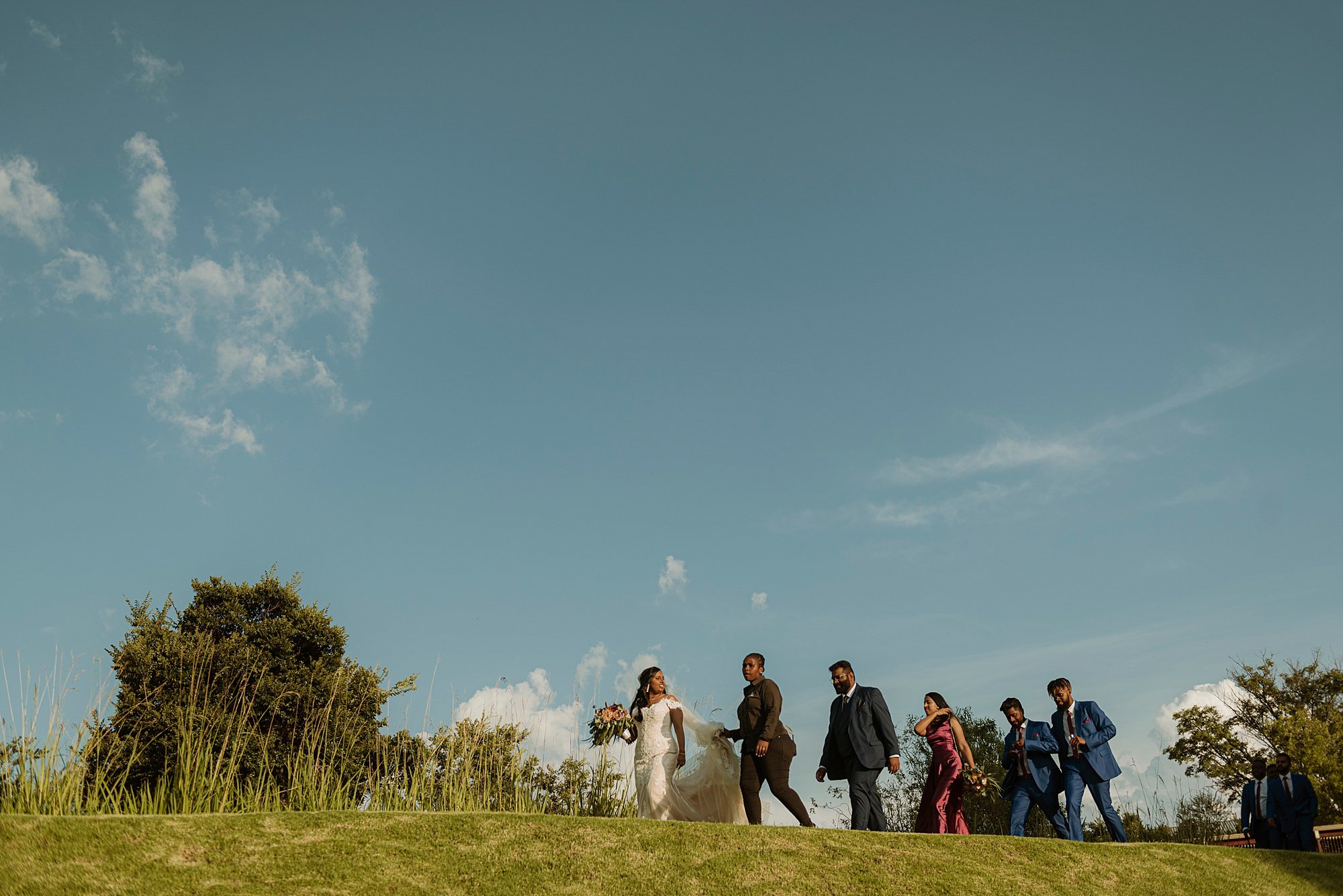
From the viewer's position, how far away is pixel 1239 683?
32.2m

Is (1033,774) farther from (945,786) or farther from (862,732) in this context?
(862,732)

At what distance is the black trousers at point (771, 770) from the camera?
9773 mm

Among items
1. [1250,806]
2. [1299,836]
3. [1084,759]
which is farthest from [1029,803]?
[1299,836]

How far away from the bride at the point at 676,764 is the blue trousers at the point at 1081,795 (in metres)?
3.71

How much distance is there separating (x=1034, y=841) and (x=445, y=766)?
6.12m

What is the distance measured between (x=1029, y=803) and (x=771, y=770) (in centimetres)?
337

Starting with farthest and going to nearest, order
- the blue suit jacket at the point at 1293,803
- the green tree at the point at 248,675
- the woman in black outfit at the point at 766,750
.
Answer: the green tree at the point at 248,675 → the blue suit jacket at the point at 1293,803 → the woman in black outfit at the point at 766,750

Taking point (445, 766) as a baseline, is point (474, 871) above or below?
below

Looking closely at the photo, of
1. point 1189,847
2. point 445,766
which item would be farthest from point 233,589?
point 1189,847

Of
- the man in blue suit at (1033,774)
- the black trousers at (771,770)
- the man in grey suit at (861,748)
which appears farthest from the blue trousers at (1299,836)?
the black trousers at (771,770)

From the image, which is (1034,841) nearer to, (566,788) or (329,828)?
(566,788)

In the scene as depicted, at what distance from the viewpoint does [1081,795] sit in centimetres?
1048

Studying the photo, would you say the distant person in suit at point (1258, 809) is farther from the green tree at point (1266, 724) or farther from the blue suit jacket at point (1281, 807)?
the green tree at point (1266, 724)

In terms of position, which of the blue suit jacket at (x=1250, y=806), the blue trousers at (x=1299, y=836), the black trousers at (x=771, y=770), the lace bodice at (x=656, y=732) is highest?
the lace bodice at (x=656, y=732)
